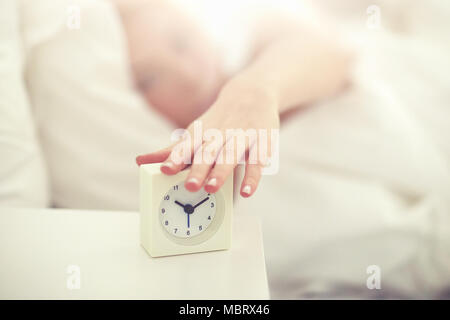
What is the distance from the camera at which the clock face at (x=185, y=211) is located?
0.64 metres

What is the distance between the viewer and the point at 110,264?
2.06 ft

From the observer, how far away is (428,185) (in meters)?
1.04

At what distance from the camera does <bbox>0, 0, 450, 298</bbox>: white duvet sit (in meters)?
1.02

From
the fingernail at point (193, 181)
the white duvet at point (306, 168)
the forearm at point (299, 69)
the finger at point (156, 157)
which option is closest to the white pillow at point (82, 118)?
the white duvet at point (306, 168)

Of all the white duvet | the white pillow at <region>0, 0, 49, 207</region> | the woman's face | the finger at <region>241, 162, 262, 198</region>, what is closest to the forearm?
the white duvet

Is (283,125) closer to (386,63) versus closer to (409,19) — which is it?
(386,63)

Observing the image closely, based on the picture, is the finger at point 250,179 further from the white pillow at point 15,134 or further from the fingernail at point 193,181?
the white pillow at point 15,134

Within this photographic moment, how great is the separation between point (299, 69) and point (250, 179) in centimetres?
46

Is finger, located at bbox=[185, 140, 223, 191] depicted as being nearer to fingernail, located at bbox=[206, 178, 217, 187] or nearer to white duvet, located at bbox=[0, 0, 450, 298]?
fingernail, located at bbox=[206, 178, 217, 187]

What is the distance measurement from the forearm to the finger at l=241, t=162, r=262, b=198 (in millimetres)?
255

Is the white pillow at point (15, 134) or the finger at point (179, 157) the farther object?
the white pillow at point (15, 134)

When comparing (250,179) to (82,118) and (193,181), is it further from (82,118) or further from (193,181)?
(82,118)

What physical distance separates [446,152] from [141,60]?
68 cm

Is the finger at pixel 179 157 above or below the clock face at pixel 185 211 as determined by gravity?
above
